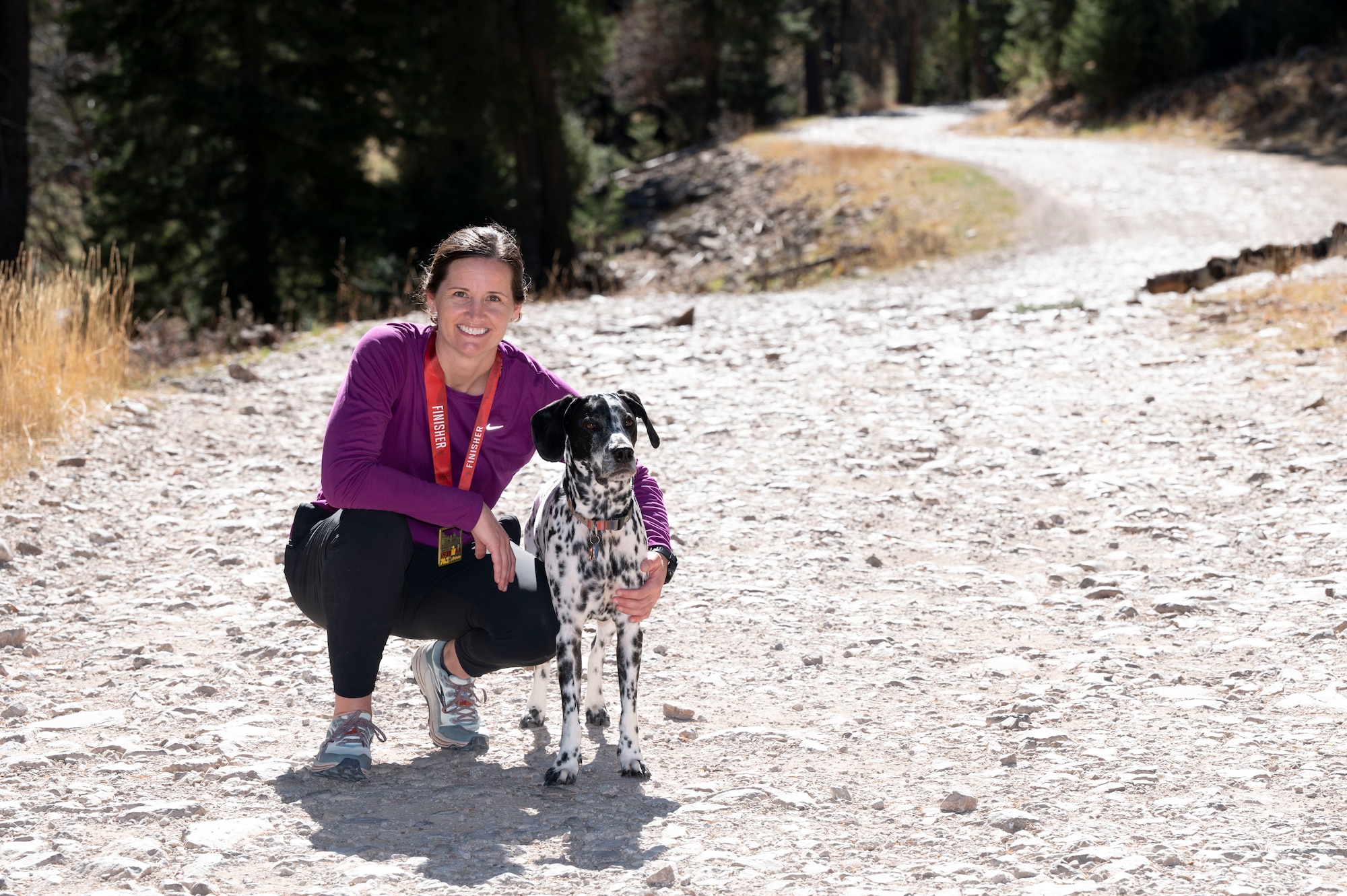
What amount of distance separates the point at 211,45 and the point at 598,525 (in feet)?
64.2

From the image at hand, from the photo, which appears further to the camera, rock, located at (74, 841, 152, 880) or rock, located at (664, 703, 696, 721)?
rock, located at (664, 703, 696, 721)

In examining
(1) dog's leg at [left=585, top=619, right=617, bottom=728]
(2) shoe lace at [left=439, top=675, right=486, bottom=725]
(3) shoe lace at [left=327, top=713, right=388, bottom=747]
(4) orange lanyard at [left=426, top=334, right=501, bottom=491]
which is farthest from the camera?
(1) dog's leg at [left=585, top=619, right=617, bottom=728]

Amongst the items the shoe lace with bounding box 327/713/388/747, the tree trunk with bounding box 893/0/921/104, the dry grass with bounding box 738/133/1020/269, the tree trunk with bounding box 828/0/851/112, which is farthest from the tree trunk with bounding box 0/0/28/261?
the tree trunk with bounding box 893/0/921/104

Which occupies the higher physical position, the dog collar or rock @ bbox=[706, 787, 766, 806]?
the dog collar

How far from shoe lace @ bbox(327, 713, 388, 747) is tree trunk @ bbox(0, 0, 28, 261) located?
43.3 ft

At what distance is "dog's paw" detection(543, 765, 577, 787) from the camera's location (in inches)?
169

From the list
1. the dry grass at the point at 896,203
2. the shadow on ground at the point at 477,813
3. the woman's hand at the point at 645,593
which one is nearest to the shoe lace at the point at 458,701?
the shadow on ground at the point at 477,813

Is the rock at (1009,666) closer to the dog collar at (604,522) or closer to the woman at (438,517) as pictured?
the woman at (438,517)

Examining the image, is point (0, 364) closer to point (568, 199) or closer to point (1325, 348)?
point (1325, 348)

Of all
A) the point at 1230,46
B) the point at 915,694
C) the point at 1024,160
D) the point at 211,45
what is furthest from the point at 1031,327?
the point at 1230,46

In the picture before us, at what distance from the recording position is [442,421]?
4.55 metres

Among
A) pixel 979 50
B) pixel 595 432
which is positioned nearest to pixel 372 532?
pixel 595 432

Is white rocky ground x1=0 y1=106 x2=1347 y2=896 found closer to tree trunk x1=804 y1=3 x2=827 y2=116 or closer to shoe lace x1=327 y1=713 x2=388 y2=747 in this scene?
shoe lace x1=327 y1=713 x2=388 y2=747

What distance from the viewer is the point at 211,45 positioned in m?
21.1
